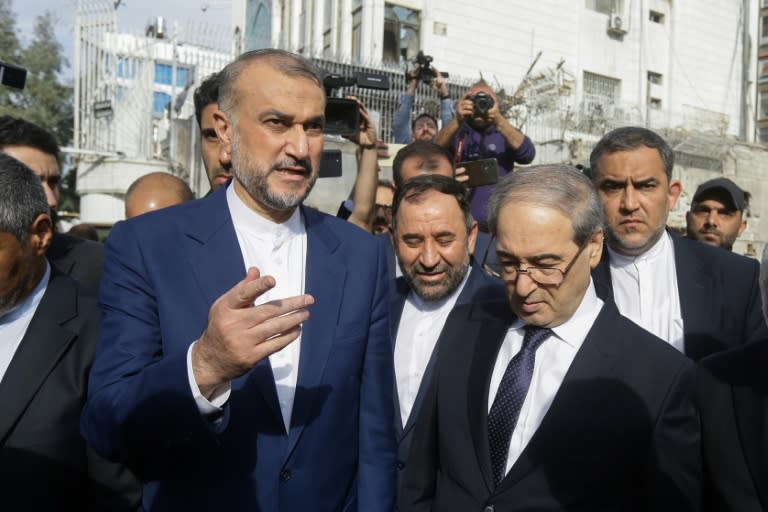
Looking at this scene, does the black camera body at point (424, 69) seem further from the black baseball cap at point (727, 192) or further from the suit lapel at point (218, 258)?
the suit lapel at point (218, 258)

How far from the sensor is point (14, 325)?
2.34 m

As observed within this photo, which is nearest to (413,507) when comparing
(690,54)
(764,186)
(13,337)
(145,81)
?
(13,337)

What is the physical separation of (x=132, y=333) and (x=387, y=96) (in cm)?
1587

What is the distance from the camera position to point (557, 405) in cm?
232

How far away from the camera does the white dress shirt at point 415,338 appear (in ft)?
10.1

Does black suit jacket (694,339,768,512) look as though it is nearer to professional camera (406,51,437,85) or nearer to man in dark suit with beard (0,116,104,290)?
man in dark suit with beard (0,116,104,290)

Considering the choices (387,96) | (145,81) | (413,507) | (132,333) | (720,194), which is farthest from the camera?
(387,96)

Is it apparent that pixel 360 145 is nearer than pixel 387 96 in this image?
Yes

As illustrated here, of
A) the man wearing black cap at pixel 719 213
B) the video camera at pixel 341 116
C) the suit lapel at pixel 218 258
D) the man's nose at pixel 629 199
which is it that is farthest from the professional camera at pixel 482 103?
the suit lapel at pixel 218 258

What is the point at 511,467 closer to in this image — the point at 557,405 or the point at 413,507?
the point at 557,405

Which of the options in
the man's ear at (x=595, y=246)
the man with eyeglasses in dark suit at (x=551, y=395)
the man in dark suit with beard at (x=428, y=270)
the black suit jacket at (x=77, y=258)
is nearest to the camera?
the man with eyeglasses in dark suit at (x=551, y=395)

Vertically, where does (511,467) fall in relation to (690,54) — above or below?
below

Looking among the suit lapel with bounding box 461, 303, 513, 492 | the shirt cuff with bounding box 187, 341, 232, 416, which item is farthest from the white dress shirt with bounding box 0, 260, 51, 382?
the suit lapel with bounding box 461, 303, 513, 492

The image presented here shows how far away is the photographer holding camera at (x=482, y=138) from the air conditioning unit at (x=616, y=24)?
82.9ft
